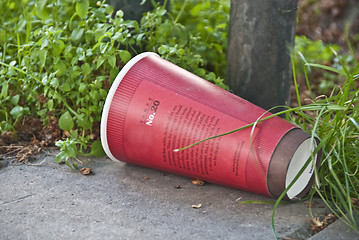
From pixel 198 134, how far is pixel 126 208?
0.38 meters

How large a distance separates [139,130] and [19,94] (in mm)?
836

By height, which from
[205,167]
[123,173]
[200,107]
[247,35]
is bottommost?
[123,173]

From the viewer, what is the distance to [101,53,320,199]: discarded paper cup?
192 cm

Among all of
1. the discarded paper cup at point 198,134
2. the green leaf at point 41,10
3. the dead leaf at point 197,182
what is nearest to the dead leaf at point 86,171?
the discarded paper cup at point 198,134

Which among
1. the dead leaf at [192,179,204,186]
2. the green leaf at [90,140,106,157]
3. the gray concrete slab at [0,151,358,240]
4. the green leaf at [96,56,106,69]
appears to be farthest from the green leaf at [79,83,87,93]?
the dead leaf at [192,179,204,186]

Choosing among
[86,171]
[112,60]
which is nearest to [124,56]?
[112,60]

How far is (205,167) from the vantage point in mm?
2014

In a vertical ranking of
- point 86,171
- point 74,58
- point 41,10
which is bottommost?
point 86,171

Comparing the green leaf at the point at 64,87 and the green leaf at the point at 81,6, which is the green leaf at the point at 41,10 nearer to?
the green leaf at the point at 81,6

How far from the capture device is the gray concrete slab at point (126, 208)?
1.79 meters

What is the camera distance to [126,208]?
1949mm

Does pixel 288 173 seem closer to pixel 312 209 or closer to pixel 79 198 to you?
pixel 312 209

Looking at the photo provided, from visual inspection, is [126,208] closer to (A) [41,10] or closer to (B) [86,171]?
(B) [86,171]

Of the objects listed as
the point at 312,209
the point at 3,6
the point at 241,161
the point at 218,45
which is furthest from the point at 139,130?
the point at 3,6
